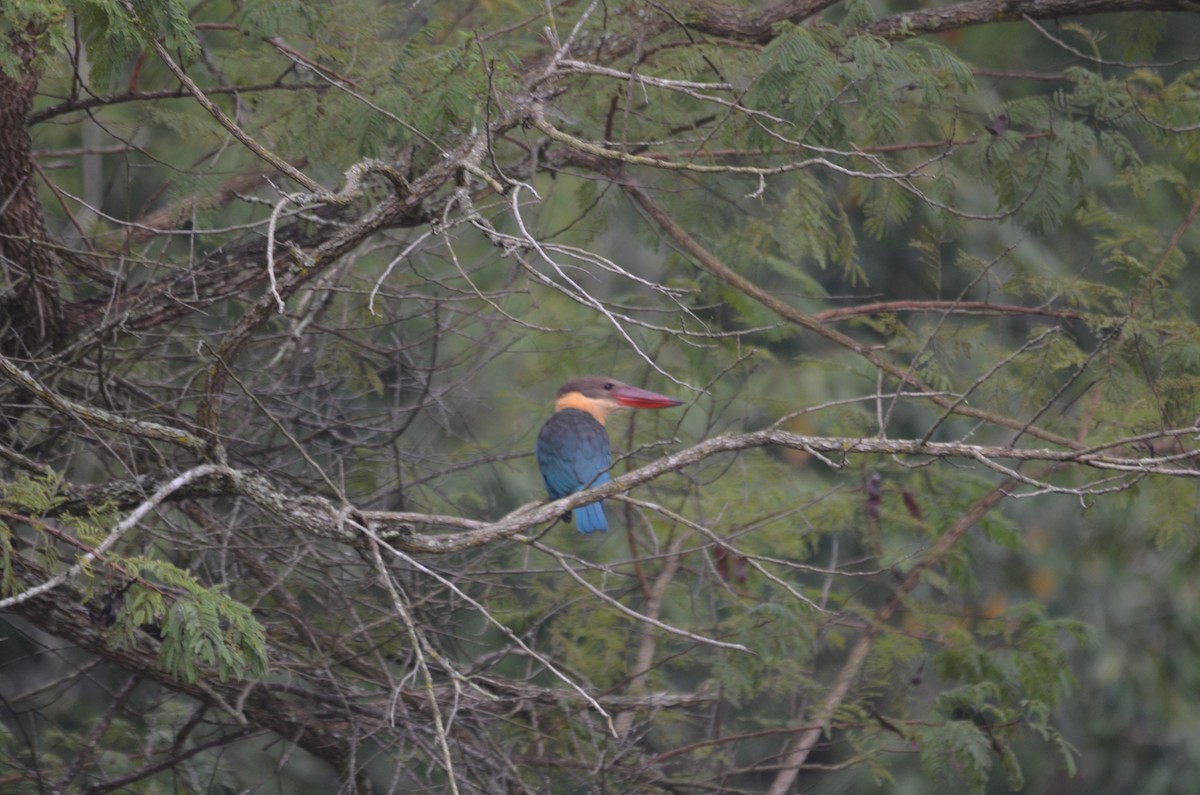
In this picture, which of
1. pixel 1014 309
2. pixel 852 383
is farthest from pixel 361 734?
pixel 852 383

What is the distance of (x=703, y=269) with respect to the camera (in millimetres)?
4496

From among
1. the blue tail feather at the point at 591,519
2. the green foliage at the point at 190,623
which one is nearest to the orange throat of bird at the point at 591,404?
the blue tail feather at the point at 591,519

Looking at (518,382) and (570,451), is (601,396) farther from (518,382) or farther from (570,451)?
(518,382)

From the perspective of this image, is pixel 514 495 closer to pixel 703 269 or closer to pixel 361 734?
pixel 703 269

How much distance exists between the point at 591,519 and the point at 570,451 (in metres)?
0.61

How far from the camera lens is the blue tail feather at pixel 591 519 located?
411cm

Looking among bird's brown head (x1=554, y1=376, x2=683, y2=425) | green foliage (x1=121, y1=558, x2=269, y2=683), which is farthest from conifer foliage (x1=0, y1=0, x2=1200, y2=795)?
bird's brown head (x1=554, y1=376, x2=683, y2=425)

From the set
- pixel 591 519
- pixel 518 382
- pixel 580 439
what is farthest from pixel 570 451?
pixel 518 382

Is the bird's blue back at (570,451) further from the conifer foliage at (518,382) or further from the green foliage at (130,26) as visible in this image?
the green foliage at (130,26)

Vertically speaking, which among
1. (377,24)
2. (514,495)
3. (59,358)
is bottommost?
(514,495)

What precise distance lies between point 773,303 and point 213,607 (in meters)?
2.27

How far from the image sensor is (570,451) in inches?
185

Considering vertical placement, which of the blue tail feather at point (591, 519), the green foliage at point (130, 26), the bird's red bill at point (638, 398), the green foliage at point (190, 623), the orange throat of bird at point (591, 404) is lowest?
the blue tail feather at point (591, 519)

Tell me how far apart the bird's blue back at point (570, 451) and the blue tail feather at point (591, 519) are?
0.45 meters
